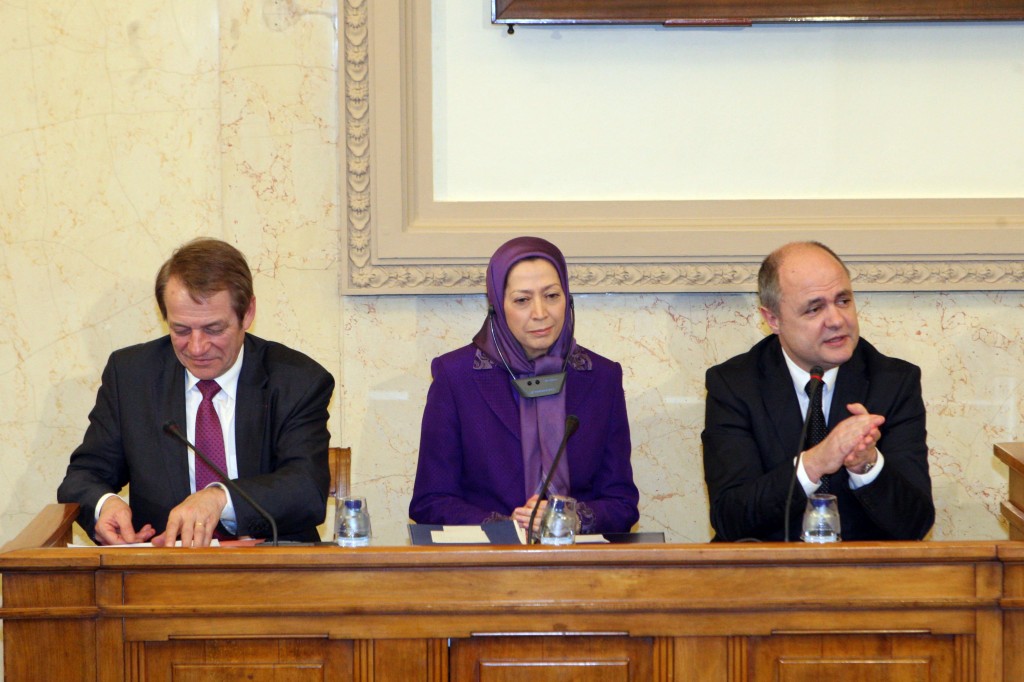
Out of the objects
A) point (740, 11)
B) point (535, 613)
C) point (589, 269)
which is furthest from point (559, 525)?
point (740, 11)

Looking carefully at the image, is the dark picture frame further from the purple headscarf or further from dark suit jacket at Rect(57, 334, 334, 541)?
dark suit jacket at Rect(57, 334, 334, 541)

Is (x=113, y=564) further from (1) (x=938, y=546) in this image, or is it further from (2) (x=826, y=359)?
(2) (x=826, y=359)

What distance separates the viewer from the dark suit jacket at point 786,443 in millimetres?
2971

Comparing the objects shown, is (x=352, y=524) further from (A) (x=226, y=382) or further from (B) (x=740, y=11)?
(B) (x=740, y=11)

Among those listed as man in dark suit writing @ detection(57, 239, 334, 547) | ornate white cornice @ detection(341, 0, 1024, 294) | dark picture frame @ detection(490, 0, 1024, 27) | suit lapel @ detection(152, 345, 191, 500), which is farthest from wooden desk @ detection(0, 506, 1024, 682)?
dark picture frame @ detection(490, 0, 1024, 27)

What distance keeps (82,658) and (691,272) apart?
2270mm

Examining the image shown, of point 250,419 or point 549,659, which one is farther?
point 250,419

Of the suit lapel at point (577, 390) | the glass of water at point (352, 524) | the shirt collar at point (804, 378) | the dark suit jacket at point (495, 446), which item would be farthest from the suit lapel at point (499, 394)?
the glass of water at point (352, 524)

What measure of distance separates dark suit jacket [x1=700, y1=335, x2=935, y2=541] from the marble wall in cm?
71

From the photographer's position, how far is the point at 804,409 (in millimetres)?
3240

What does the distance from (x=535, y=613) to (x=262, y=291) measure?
1.92 m

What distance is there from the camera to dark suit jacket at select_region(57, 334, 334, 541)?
3.18 meters

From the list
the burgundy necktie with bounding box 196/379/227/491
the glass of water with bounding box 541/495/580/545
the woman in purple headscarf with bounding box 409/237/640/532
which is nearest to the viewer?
the glass of water with bounding box 541/495/580/545

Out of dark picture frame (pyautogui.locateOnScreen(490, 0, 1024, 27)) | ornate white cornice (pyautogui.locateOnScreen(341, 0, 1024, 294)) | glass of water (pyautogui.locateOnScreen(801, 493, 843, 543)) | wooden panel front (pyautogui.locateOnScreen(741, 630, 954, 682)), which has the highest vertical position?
dark picture frame (pyautogui.locateOnScreen(490, 0, 1024, 27))
